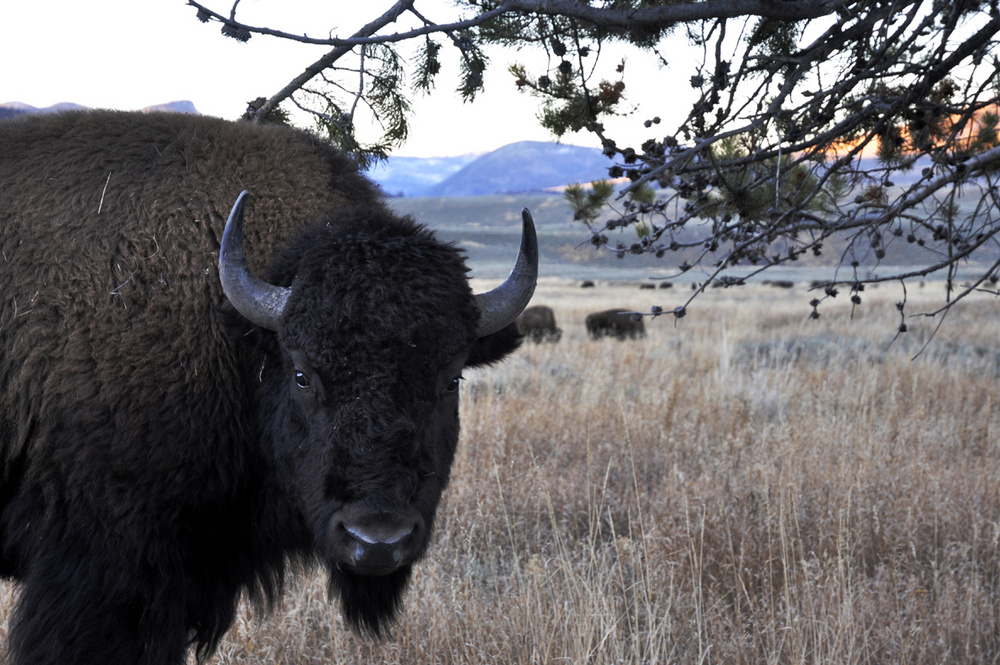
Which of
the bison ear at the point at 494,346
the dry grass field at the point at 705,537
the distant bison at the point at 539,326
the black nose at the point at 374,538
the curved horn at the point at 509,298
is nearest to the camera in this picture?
the black nose at the point at 374,538

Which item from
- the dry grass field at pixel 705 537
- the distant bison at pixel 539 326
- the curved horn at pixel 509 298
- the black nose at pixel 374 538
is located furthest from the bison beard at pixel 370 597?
the distant bison at pixel 539 326

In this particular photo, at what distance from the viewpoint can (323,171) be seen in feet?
11.8

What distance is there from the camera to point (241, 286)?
2801 millimetres

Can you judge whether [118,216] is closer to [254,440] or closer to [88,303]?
[88,303]

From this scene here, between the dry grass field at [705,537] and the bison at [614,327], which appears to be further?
the bison at [614,327]

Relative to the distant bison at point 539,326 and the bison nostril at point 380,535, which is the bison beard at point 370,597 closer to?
the bison nostril at point 380,535

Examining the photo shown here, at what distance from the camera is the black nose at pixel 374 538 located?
2.49 meters

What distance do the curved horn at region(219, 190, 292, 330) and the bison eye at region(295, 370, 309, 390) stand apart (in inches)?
7.7

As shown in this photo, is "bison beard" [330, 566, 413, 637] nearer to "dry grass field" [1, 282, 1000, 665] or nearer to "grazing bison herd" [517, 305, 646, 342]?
"dry grass field" [1, 282, 1000, 665]

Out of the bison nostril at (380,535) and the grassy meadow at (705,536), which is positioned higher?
the bison nostril at (380,535)

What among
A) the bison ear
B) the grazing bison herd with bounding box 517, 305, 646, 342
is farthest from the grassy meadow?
the grazing bison herd with bounding box 517, 305, 646, 342

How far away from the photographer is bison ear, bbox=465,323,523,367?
3289 millimetres

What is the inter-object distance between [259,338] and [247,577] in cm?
111

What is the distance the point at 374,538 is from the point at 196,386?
3.27ft
